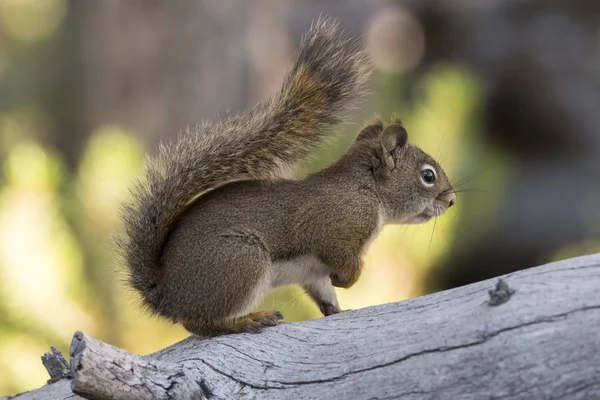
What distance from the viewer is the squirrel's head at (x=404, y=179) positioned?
2.29 meters

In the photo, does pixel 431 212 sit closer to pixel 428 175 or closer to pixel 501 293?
pixel 428 175

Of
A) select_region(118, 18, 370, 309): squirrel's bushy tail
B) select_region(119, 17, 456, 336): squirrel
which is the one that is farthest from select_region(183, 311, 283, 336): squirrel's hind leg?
select_region(118, 18, 370, 309): squirrel's bushy tail

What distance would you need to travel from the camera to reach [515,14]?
4.91 metres

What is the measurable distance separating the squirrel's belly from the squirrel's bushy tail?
25cm

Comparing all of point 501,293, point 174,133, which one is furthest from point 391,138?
point 174,133

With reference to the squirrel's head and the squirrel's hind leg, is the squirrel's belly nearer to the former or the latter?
the squirrel's hind leg

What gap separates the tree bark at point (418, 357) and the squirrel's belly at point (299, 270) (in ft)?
0.90


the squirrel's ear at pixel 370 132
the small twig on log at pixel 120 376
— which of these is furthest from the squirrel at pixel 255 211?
the small twig on log at pixel 120 376

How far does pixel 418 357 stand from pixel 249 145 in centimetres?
78

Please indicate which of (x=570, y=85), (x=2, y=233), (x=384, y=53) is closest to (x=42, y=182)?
(x=2, y=233)

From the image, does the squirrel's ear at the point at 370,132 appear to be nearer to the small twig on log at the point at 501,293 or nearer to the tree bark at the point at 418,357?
the tree bark at the point at 418,357

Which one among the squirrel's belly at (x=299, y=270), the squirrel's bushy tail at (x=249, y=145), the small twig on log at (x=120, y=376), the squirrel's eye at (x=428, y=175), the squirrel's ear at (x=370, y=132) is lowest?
the small twig on log at (x=120, y=376)

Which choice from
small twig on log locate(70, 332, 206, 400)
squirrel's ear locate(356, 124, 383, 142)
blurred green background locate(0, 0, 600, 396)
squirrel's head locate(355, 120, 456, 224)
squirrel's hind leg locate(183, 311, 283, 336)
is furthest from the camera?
blurred green background locate(0, 0, 600, 396)

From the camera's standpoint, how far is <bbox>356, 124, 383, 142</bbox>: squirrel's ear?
8.05 feet
